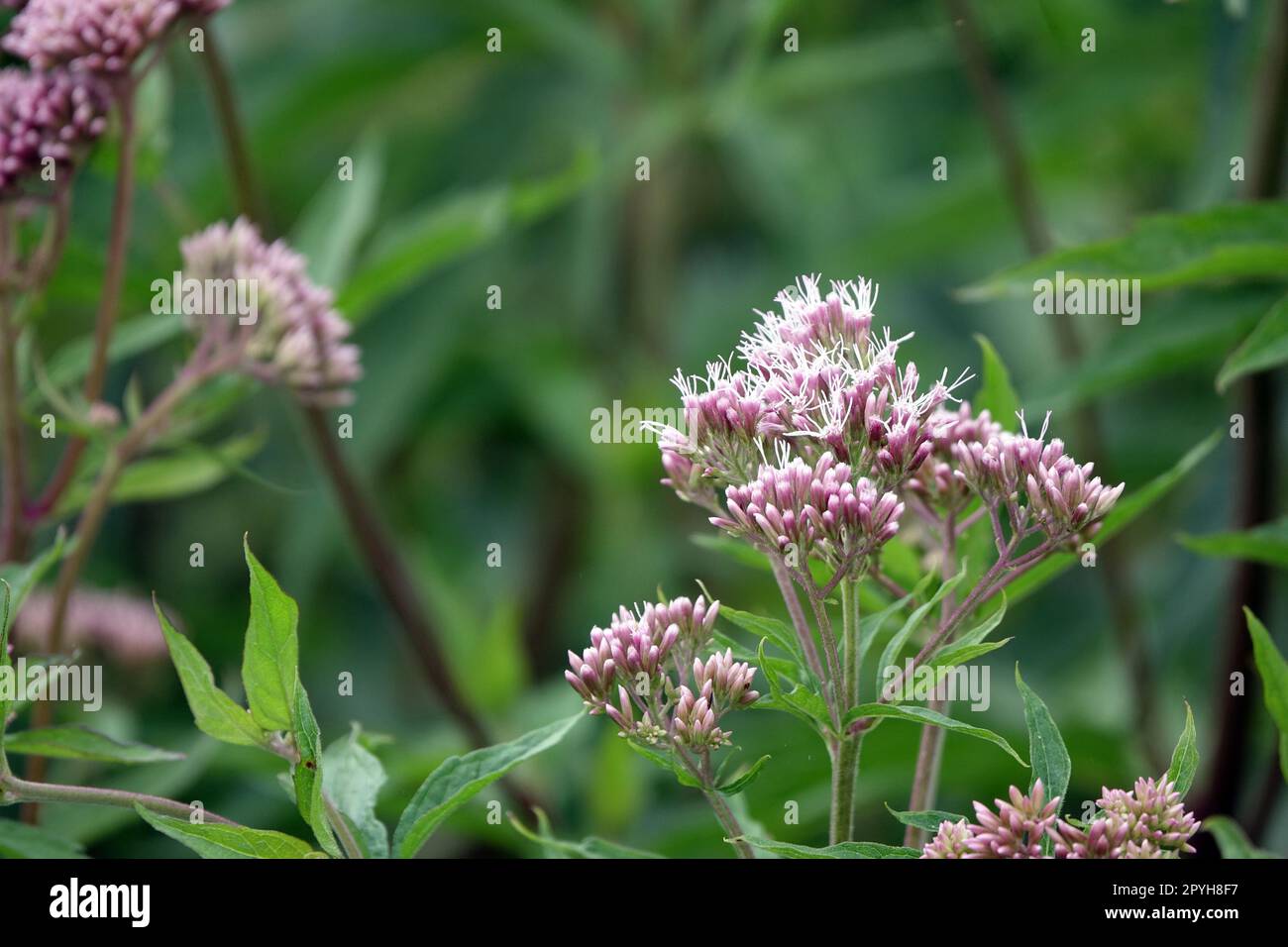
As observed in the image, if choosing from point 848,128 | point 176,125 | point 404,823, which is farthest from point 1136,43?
point 404,823

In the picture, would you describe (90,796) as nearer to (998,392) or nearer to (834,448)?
(834,448)

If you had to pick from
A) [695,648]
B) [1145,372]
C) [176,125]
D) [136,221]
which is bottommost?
[695,648]

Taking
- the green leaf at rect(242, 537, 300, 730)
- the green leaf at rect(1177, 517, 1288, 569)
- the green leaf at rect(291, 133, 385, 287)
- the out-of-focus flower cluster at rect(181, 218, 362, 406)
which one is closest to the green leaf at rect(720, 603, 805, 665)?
the green leaf at rect(242, 537, 300, 730)

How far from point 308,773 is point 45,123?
597 mm

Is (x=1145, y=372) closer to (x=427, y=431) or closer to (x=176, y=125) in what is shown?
(x=427, y=431)

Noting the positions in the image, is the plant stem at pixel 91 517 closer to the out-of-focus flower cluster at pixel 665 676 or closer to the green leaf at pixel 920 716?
the out-of-focus flower cluster at pixel 665 676

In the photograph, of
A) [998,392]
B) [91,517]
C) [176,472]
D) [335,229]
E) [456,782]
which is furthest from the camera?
[335,229]

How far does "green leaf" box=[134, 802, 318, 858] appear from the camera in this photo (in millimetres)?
686

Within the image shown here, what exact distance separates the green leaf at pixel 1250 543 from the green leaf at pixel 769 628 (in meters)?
0.34

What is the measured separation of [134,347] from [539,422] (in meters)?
1.09

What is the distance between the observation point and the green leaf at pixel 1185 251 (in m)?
1.02

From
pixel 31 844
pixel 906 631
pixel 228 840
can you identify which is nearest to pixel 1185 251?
pixel 906 631

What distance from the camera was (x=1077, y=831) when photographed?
0.69 meters

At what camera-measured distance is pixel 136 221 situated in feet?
7.22
